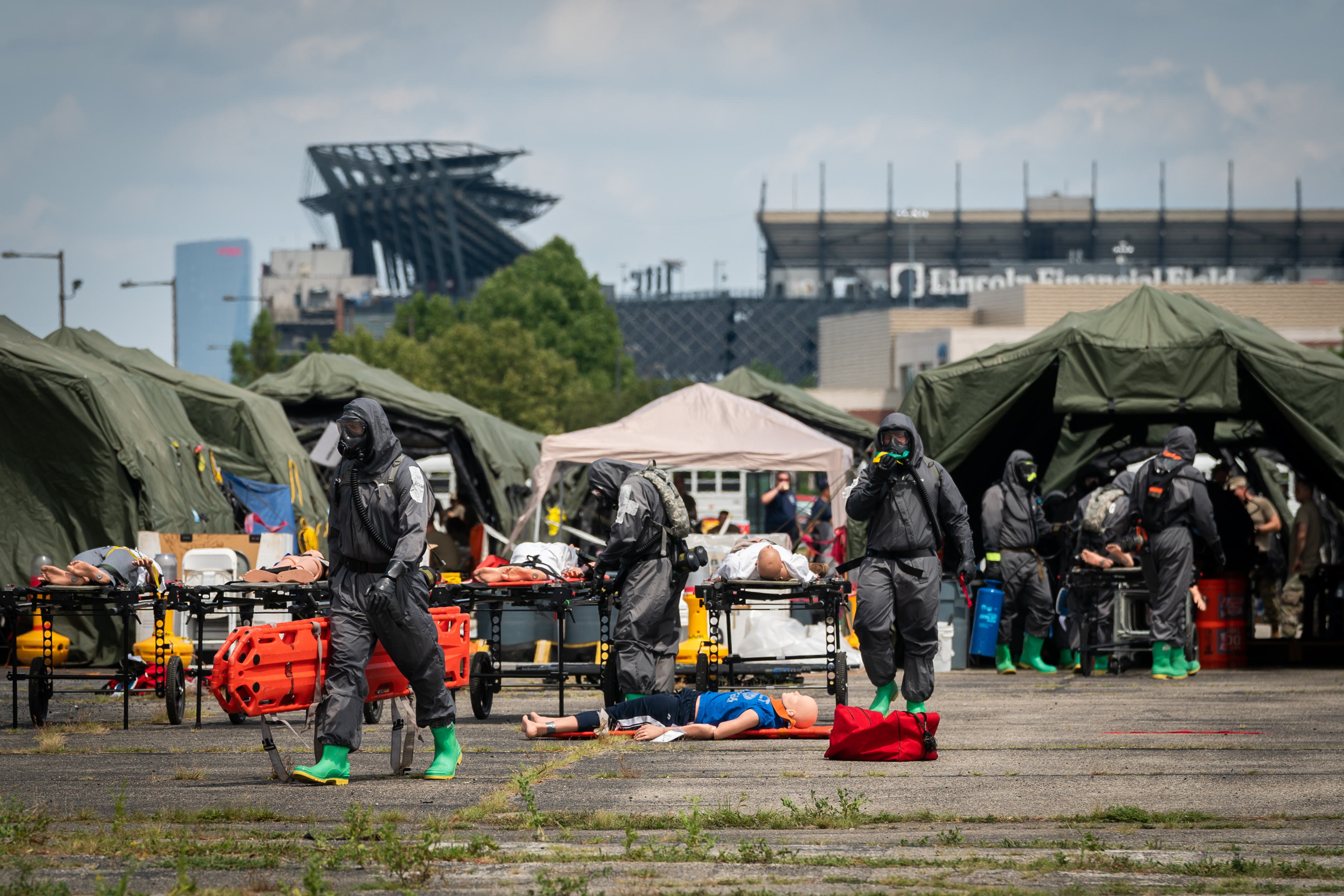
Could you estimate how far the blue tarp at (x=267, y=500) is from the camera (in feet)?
75.7

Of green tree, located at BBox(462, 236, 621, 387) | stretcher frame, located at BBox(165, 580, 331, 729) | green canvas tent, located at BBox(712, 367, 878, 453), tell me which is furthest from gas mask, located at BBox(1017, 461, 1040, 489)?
green tree, located at BBox(462, 236, 621, 387)

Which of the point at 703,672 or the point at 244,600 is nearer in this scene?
the point at 244,600

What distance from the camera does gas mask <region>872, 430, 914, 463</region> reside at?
444 inches

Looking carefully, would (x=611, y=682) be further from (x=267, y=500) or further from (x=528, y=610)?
(x=267, y=500)

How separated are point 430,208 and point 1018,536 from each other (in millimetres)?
152568

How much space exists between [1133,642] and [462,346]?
181ft

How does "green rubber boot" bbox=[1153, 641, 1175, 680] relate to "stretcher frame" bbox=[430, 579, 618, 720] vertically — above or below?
below

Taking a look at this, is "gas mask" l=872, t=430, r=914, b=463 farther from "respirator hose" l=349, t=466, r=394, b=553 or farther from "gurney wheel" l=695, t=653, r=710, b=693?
"respirator hose" l=349, t=466, r=394, b=553

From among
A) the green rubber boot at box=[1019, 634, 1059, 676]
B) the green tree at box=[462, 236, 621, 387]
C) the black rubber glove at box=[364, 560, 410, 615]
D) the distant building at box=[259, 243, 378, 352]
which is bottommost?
the green rubber boot at box=[1019, 634, 1059, 676]

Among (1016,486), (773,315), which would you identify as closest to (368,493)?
(1016,486)

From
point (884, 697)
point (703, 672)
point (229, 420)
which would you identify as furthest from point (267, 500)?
point (884, 697)

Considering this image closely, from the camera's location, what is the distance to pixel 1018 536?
55.2ft

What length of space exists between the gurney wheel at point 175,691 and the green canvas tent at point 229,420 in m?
12.2

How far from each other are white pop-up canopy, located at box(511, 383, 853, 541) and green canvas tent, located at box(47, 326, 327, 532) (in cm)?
468
